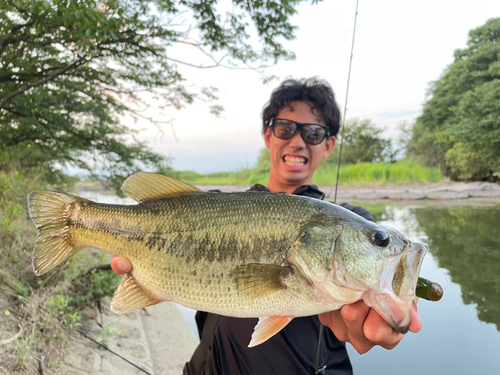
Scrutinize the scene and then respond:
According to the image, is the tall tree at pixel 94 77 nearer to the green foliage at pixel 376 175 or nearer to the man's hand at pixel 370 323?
the man's hand at pixel 370 323

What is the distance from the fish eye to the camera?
52.9 inches

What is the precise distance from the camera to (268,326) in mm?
1452

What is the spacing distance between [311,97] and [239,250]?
1.94 m

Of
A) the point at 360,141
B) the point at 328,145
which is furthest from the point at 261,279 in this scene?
the point at 360,141

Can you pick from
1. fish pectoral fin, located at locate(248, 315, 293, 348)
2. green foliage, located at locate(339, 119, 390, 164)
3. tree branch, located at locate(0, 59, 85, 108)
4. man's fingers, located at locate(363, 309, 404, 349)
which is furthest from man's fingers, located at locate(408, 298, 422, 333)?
green foliage, located at locate(339, 119, 390, 164)

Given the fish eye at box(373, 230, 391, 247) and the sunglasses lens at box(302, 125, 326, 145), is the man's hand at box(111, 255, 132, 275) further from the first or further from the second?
the sunglasses lens at box(302, 125, 326, 145)

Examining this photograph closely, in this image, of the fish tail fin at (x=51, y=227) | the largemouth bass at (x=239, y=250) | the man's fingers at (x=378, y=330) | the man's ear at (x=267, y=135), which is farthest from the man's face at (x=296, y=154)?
the fish tail fin at (x=51, y=227)

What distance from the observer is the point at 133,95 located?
Result: 6297 mm

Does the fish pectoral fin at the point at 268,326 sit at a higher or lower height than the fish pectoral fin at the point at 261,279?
lower

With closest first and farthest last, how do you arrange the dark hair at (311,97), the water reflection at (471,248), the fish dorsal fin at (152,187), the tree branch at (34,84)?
the fish dorsal fin at (152,187), the dark hair at (311,97), the tree branch at (34,84), the water reflection at (471,248)

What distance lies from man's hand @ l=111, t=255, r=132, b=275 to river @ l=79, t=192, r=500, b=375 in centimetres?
171

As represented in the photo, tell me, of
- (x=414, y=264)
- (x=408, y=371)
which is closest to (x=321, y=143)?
(x=414, y=264)

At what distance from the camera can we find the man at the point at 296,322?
4.90ft

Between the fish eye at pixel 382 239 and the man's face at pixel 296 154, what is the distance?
4.55ft
